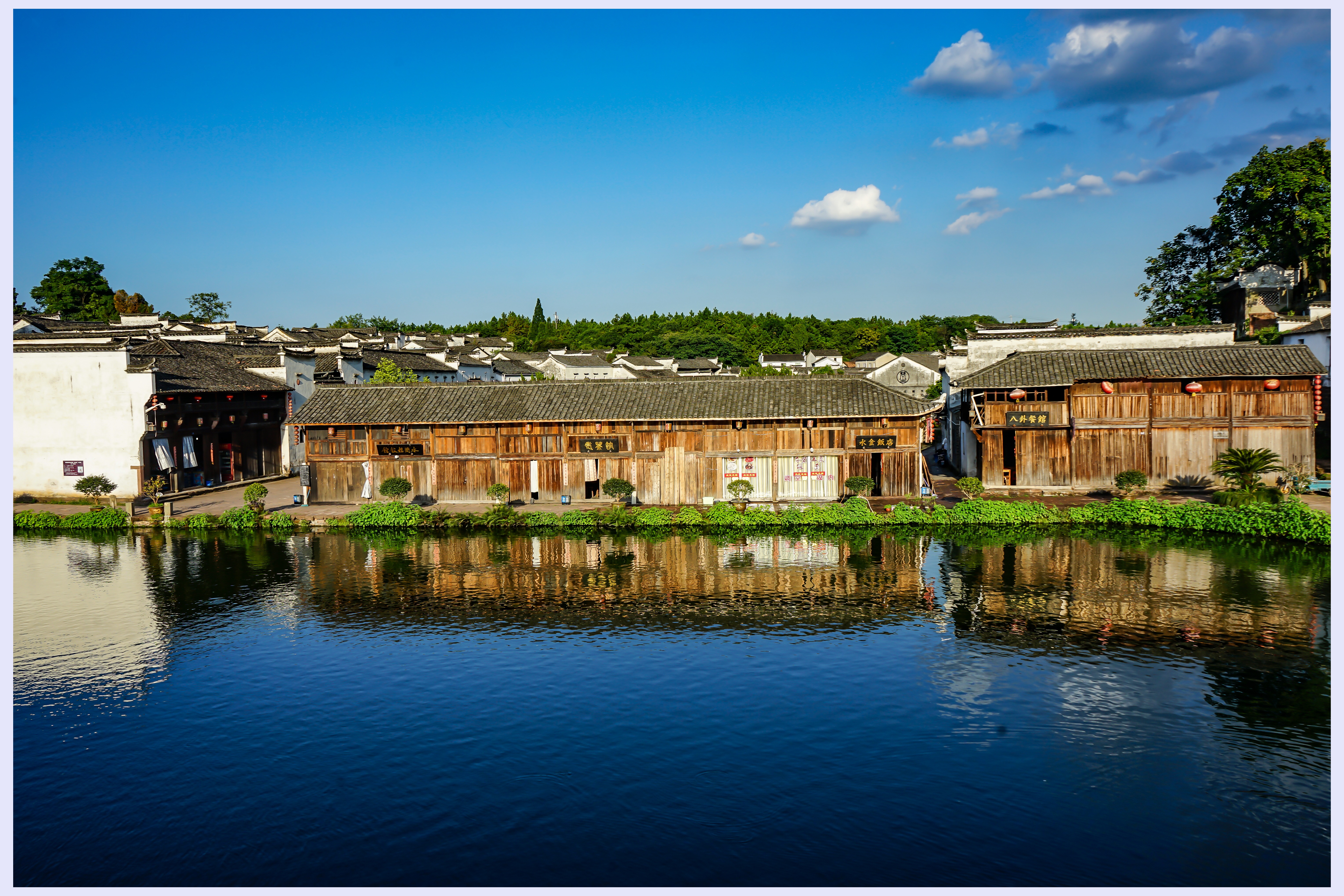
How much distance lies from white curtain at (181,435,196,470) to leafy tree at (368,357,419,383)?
51.0ft

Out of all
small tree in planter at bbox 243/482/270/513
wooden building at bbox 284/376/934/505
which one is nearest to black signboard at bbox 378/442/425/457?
wooden building at bbox 284/376/934/505

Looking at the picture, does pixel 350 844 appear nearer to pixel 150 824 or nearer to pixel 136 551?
pixel 150 824

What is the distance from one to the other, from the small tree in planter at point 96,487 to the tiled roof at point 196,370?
176 inches

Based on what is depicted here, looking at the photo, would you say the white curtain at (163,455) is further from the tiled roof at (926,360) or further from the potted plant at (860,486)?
the tiled roof at (926,360)

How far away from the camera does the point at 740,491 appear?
117 ft

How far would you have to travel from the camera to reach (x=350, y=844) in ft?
42.1

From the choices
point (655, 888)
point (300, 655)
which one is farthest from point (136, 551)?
point (655, 888)

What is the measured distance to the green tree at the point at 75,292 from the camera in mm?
93812

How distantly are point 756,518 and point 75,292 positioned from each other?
298ft

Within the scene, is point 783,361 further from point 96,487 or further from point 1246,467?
point 96,487

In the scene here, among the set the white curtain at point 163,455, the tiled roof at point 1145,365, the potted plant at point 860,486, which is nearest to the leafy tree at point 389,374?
the white curtain at point 163,455

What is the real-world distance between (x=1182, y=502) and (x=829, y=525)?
1323 cm

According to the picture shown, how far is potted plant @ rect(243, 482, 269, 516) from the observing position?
35844 mm

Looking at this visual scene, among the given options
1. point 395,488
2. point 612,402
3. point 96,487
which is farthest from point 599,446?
point 96,487
